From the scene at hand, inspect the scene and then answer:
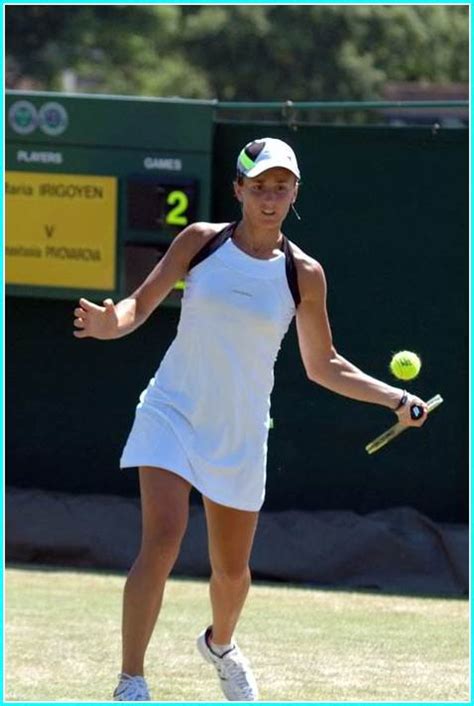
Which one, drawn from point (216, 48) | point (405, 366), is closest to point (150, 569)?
point (405, 366)

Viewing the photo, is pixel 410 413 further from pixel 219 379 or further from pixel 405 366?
pixel 219 379

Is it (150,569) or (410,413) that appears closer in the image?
(150,569)

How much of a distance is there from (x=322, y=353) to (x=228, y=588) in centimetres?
89

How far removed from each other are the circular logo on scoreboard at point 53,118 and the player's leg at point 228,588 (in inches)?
189

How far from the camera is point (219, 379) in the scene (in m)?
6.04

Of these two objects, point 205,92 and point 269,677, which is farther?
point 205,92

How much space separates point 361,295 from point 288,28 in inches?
1626

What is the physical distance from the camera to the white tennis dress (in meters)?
6.01

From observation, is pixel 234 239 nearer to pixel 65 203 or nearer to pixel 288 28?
pixel 65 203

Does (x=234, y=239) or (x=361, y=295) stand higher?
(x=234, y=239)

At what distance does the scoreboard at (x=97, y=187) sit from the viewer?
10.5 metres

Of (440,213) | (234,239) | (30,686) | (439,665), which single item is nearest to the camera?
(234,239)

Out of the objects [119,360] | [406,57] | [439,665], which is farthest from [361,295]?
[406,57]

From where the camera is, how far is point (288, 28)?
167 ft
